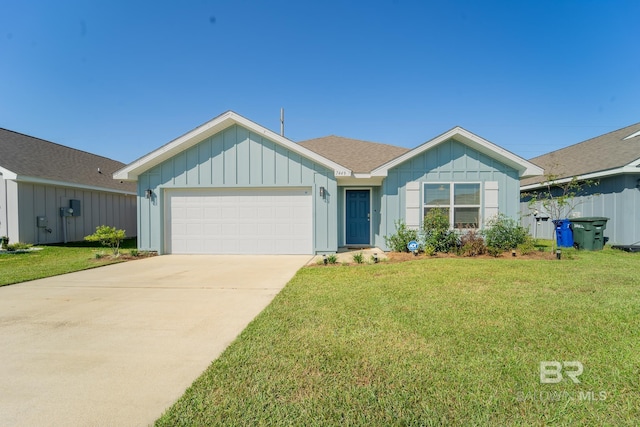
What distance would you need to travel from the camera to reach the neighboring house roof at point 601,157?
Result: 1005 cm

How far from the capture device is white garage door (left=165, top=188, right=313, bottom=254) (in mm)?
9578

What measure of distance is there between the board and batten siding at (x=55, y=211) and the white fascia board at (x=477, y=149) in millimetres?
13677

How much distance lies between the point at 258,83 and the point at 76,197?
1019cm

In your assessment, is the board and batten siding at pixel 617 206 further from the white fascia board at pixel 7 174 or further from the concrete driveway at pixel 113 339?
the white fascia board at pixel 7 174

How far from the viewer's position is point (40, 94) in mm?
11562

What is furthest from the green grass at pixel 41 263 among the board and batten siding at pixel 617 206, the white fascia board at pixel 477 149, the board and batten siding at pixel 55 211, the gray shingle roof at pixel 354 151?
the board and batten siding at pixel 617 206

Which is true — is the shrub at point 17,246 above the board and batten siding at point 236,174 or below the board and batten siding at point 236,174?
below

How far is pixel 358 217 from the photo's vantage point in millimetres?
11086

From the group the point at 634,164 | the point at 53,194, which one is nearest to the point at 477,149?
the point at 634,164

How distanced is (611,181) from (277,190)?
1235 cm

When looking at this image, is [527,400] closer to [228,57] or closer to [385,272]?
[385,272]

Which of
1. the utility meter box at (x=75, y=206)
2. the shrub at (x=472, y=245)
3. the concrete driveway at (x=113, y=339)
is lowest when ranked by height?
the concrete driveway at (x=113, y=339)

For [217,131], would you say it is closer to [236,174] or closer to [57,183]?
[236,174]

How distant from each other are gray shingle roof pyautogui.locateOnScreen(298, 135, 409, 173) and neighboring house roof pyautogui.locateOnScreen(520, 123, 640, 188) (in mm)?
6087
